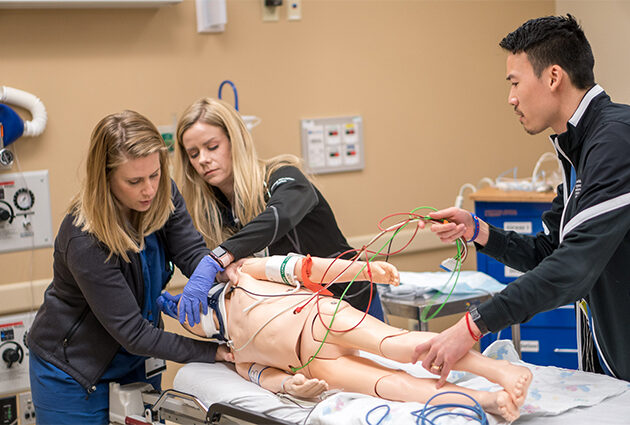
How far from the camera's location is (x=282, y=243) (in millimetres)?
2383

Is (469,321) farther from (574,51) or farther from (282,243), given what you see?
(282,243)

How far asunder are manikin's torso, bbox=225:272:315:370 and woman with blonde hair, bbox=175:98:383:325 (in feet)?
0.71

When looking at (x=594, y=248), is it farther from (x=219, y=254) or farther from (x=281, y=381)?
(x=219, y=254)

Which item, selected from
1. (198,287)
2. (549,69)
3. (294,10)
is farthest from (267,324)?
(294,10)

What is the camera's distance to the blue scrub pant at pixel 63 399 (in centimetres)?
204

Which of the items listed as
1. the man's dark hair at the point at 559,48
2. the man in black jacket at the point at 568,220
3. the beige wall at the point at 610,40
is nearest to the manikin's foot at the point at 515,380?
the man in black jacket at the point at 568,220

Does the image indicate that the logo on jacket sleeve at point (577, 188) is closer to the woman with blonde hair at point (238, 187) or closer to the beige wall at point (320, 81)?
the woman with blonde hair at point (238, 187)

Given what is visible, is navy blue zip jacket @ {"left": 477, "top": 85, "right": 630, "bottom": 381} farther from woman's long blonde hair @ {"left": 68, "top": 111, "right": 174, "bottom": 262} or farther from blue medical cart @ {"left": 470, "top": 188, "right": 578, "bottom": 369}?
blue medical cart @ {"left": 470, "top": 188, "right": 578, "bottom": 369}

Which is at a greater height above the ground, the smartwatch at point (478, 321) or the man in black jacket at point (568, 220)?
the man in black jacket at point (568, 220)

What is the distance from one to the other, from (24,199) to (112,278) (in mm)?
1347

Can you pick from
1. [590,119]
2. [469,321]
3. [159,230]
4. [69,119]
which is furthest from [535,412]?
[69,119]

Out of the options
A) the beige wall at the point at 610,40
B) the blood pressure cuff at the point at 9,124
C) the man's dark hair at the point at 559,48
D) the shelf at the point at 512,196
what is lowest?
the shelf at the point at 512,196

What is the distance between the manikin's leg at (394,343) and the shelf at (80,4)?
180cm

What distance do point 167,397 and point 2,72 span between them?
1.79 meters
